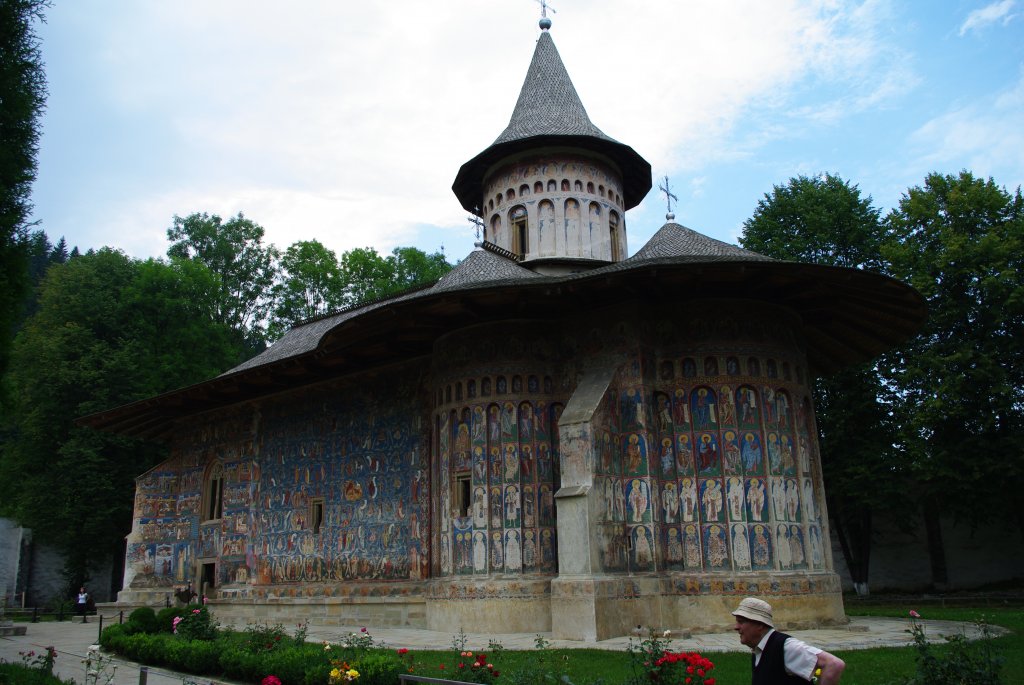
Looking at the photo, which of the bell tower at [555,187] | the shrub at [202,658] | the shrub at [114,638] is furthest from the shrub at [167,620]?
the bell tower at [555,187]

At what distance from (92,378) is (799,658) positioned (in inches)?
1180

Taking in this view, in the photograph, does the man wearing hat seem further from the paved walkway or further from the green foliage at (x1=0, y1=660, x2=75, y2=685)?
the green foliage at (x1=0, y1=660, x2=75, y2=685)

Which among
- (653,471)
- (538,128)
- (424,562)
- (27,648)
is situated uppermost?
(538,128)

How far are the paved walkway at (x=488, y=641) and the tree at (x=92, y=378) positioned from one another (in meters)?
12.3

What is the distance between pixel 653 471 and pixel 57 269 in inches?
1138

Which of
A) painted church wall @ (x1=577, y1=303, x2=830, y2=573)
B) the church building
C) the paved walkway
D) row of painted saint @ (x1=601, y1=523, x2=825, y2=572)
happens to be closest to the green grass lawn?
the paved walkway

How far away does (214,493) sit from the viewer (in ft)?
72.0

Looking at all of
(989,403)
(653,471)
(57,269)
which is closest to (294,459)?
(653,471)

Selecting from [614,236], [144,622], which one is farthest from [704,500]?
[144,622]

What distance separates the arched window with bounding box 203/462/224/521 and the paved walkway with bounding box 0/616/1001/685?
5458 mm

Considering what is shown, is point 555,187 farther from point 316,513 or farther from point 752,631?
point 752,631

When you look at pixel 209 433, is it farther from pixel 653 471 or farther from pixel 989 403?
pixel 989 403

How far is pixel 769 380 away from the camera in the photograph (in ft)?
44.8

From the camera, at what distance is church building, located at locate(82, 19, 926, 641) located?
41.8 ft
